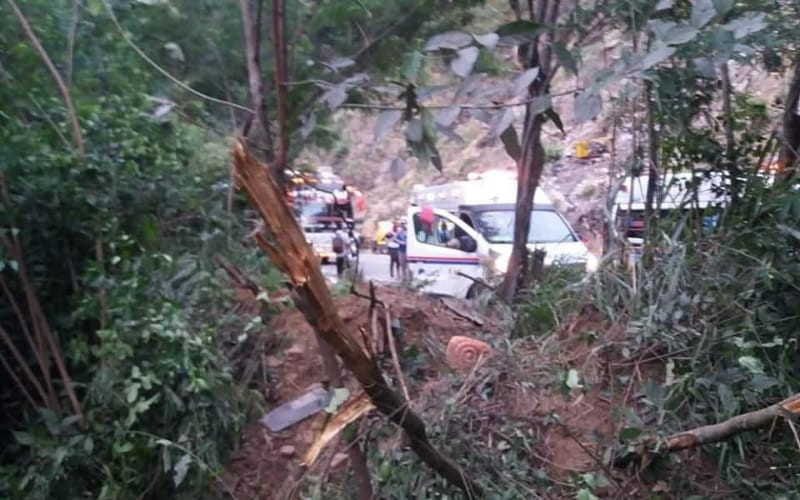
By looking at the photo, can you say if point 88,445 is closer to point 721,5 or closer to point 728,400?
point 728,400

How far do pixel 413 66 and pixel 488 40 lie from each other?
0.22 m

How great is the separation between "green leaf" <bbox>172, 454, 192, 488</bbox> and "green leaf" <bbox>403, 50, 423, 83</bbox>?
2.41 m

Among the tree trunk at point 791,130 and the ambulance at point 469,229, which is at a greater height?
the tree trunk at point 791,130

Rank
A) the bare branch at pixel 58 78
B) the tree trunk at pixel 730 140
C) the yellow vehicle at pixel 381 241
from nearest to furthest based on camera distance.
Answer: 1. the bare branch at pixel 58 78
2. the tree trunk at pixel 730 140
3. the yellow vehicle at pixel 381 241

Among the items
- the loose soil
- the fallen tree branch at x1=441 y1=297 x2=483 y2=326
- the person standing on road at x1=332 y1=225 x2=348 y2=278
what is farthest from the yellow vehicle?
the loose soil

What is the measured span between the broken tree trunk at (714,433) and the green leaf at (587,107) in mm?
1445

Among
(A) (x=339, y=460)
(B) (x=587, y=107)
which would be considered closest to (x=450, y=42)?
(B) (x=587, y=107)

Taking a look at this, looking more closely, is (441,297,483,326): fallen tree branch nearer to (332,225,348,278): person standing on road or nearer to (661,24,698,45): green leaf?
(661,24,698,45): green leaf

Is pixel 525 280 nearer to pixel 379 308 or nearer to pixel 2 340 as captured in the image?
pixel 379 308

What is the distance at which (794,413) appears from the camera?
3152 mm

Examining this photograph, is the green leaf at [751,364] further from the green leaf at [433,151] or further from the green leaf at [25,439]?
the green leaf at [25,439]

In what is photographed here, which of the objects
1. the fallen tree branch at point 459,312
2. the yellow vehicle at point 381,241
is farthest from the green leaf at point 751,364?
the yellow vehicle at point 381,241

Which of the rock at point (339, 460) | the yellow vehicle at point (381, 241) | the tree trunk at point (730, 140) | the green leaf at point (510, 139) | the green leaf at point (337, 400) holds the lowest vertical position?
the yellow vehicle at point (381, 241)

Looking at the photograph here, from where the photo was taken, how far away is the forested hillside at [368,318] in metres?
3.89
